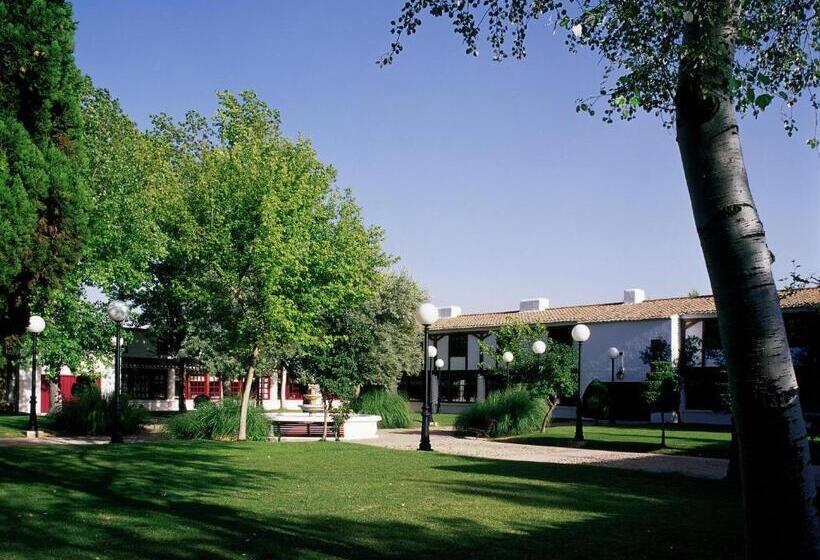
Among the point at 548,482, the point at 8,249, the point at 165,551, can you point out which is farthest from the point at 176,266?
the point at 165,551

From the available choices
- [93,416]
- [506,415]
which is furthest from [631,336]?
[93,416]

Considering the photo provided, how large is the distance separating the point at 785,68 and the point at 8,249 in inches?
434

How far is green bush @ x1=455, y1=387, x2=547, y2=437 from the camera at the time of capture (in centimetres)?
2455

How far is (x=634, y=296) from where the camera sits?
43156mm

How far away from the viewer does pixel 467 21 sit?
6230 mm

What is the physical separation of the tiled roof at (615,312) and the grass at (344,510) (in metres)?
24.4

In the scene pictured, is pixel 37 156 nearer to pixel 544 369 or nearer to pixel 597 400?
pixel 544 369

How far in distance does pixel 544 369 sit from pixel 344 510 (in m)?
20.1

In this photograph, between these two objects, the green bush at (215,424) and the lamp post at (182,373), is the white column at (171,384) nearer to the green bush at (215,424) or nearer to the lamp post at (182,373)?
the lamp post at (182,373)

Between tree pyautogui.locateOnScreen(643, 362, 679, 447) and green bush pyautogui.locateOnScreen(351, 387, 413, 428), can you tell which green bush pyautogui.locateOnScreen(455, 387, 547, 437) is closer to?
green bush pyautogui.locateOnScreen(351, 387, 413, 428)

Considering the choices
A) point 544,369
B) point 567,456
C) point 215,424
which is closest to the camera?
point 567,456

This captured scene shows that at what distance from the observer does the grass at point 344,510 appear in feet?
21.8

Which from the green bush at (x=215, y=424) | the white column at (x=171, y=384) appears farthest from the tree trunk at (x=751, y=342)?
the white column at (x=171, y=384)

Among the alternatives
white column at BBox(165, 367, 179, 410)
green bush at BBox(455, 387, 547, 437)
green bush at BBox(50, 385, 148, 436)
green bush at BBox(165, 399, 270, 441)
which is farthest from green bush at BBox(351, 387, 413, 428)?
white column at BBox(165, 367, 179, 410)
